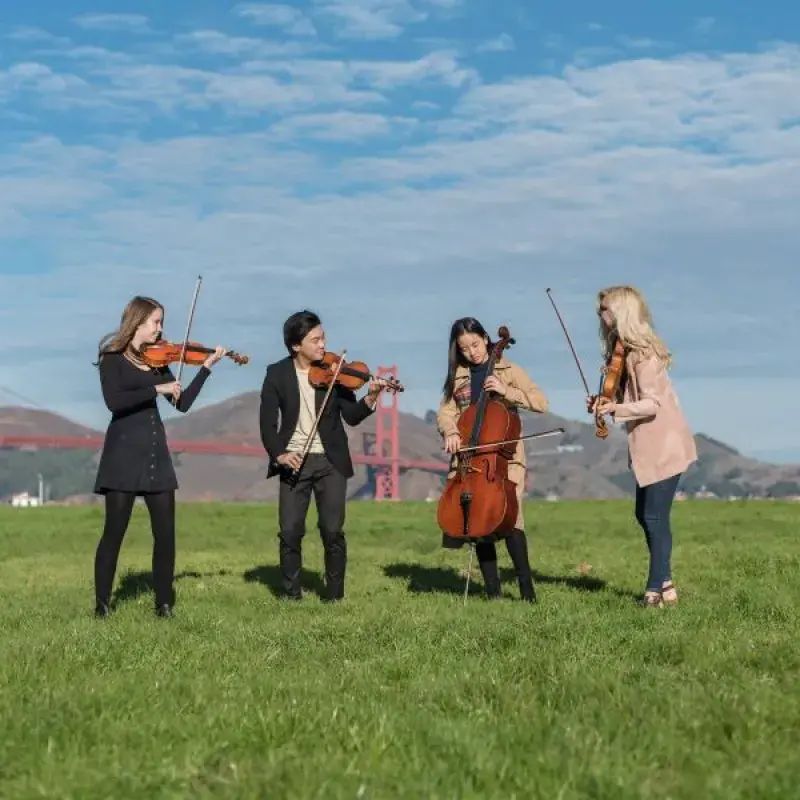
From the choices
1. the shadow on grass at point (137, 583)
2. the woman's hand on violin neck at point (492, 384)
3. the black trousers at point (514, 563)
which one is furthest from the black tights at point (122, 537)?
the woman's hand on violin neck at point (492, 384)

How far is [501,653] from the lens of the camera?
6.83 metres

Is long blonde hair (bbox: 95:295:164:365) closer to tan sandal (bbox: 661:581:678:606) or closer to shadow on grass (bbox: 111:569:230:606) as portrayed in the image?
shadow on grass (bbox: 111:569:230:606)

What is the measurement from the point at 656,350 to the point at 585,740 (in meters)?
4.76

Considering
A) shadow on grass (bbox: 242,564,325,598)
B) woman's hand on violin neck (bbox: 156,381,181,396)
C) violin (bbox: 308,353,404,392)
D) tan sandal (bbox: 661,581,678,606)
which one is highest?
violin (bbox: 308,353,404,392)

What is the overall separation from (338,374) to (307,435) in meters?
0.61

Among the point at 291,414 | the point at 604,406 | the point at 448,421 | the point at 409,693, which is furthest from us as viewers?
the point at 291,414

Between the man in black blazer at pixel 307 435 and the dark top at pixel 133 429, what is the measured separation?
3.52ft

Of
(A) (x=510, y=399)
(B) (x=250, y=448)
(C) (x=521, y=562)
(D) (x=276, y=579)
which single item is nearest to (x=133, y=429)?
(A) (x=510, y=399)

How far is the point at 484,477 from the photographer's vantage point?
9266 mm

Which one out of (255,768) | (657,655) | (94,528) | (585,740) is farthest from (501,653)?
(94,528)

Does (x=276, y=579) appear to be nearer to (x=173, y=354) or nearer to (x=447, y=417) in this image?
(x=447, y=417)

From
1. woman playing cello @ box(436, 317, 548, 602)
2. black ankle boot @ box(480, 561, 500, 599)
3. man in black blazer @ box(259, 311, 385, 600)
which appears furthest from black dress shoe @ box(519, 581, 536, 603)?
man in black blazer @ box(259, 311, 385, 600)

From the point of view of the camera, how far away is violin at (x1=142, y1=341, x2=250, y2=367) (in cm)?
906

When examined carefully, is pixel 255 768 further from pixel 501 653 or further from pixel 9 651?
pixel 9 651
